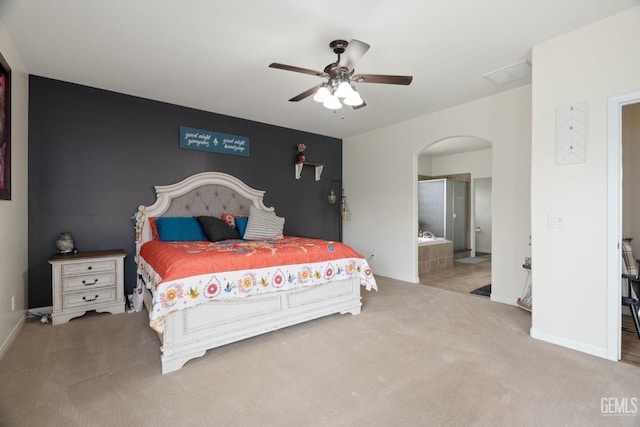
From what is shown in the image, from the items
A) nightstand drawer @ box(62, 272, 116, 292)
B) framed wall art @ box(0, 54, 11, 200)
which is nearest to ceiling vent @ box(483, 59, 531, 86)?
framed wall art @ box(0, 54, 11, 200)

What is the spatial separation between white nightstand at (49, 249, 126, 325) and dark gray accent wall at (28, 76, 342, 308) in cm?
43

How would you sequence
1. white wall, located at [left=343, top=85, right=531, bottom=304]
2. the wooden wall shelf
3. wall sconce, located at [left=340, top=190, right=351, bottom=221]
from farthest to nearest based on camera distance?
wall sconce, located at [left=340, top=190, right=351, bottom=221] < the wooden wall shelf < white wall, located at [left=343, top=85, right=531, bottom=304]

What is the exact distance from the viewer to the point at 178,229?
382 centimetres

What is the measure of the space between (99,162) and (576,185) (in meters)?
4.96

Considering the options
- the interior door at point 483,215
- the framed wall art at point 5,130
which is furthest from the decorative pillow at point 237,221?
the interior door at point 483,215

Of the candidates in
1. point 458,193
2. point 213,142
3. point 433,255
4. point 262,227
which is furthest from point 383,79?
point 458,193

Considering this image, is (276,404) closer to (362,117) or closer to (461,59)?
(461,59)

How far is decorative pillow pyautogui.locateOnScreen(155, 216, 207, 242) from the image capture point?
12.3ft

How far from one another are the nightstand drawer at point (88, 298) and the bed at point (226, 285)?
10.8 inches

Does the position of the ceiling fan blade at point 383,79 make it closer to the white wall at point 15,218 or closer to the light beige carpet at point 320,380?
the light beige carpet at point 320,380

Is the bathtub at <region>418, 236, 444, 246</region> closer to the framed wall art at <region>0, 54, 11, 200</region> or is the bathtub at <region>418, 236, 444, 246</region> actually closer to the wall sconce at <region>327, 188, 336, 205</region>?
the wall sconce at <region>327, 188, 336, 205</region>

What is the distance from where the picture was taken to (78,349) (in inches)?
98.7

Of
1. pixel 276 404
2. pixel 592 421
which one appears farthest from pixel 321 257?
pixel 592 421

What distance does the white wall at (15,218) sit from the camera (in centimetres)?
245
